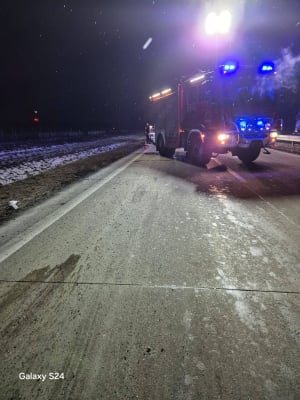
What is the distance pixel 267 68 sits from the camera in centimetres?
1079

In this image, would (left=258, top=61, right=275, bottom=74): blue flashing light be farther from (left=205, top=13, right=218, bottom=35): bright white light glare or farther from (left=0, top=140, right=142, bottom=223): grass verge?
(left=205, top=13, right=218, bottom=35): bright white light glare

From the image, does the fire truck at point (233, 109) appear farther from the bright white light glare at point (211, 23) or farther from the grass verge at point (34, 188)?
the bright white light glare at point (211, 23)

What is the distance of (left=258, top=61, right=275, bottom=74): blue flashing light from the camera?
10672 mm

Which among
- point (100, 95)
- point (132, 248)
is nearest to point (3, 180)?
point (132, 248)

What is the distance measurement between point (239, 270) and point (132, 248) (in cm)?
139

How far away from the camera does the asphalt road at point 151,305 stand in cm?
200

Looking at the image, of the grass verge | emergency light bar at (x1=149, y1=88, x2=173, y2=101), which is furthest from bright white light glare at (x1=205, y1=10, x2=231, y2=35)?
the grass verge

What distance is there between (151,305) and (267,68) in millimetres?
10606

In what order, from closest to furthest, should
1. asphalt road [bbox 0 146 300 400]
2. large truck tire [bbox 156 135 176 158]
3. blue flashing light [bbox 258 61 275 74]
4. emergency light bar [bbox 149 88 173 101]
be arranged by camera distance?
asphalt road [bbox 0 146 300 400], blue flashing light [bbox 258 61 275 74], emergency light bar [bbox 149 88 173 101], large truck tire [bbox 156 135 176 158]

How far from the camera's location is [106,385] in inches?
77.6

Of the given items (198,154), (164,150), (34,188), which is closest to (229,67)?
(198,154)

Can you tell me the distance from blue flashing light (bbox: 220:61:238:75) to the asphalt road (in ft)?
23.2

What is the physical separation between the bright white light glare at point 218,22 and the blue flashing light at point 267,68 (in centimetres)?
1248

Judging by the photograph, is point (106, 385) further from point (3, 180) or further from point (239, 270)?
point (3, 180)
